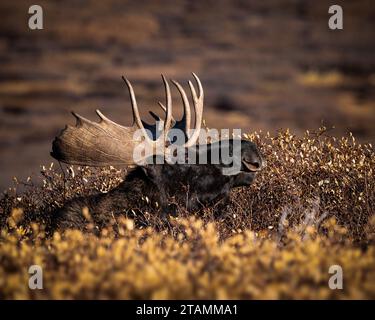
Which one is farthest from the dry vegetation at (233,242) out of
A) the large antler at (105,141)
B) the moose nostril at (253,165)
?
the large antler at (105,141)

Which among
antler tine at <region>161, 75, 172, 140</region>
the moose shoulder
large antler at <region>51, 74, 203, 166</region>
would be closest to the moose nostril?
the moose shoulder

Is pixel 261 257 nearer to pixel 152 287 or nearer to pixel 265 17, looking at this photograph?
pixel 152 287

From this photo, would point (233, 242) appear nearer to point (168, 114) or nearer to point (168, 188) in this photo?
point (168, 188)

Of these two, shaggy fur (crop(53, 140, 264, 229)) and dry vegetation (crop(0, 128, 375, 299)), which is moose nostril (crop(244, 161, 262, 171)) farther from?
dry vegetation (crop(0, 128, 375, 299))

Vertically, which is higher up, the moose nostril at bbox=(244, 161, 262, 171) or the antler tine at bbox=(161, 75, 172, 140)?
the antler tine at bbox=(161, 75, 172, 140)

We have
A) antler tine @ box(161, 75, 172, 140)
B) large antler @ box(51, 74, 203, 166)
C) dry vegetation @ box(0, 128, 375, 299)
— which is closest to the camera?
dry vegetation @ box(0, 128, 375, 299)

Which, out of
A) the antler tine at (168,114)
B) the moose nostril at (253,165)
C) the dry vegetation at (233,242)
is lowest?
the dry vegetation at (233,242)

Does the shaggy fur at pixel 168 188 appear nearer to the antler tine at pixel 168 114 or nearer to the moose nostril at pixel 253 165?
the moose nostril at pixel 253 165

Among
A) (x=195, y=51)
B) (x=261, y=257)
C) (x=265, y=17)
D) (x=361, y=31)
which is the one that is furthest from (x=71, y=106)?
(x=261, y=257)
